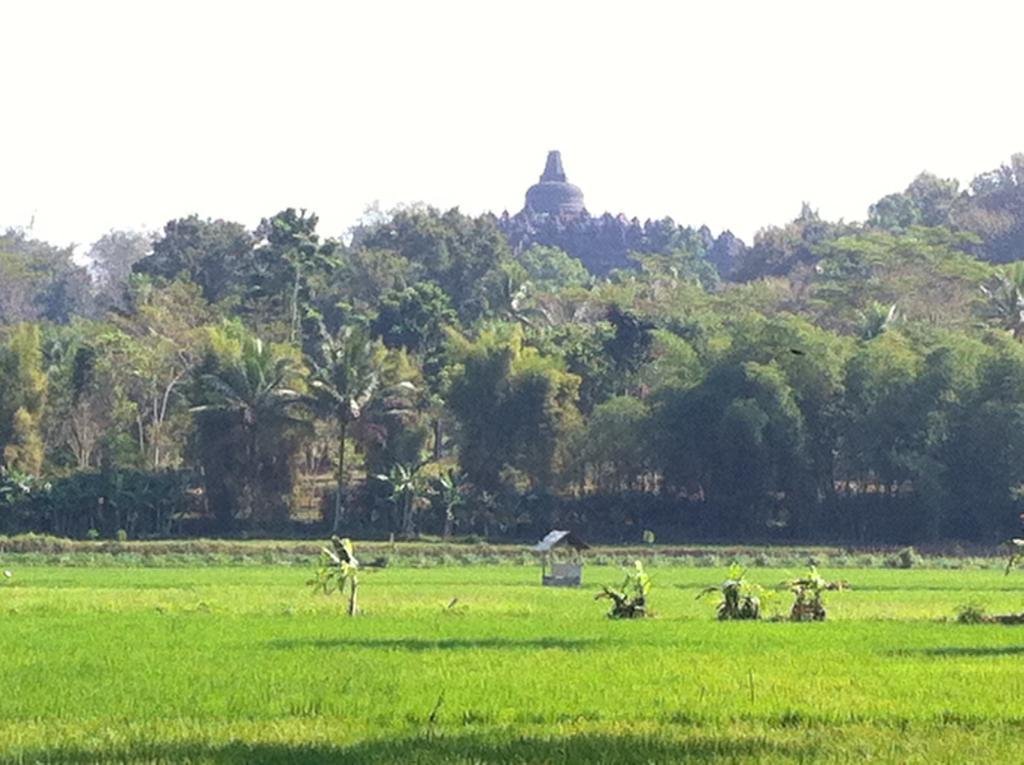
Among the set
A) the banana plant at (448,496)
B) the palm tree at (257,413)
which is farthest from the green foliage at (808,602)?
the palm tree at (257,413)

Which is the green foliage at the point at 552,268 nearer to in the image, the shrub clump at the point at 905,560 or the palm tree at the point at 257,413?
the palm tree at the point at 257,413

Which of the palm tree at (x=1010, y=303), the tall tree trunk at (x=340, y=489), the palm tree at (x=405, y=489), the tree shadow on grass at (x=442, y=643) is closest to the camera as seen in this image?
the tree shadow on grass at (x=442, y=643)

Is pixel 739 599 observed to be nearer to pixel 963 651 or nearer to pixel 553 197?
pixel 963 651

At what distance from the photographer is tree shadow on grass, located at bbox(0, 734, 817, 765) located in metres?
12.6

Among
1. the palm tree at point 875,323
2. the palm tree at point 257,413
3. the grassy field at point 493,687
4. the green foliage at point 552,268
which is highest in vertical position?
the green foliage at point 552,268

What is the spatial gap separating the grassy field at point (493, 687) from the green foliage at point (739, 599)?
63 centimetres

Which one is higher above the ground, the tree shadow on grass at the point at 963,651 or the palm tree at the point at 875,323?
the palm tree at the point at 875,323

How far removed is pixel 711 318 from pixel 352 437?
1469 cm

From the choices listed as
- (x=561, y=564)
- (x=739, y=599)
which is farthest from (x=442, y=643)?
(x=561, y=564)

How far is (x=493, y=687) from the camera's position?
666 inches

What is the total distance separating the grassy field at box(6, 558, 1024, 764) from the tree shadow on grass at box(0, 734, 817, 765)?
0.03 m

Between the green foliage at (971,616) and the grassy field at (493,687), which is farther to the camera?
the green foliage at (971,616)

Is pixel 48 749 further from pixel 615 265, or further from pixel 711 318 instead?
pixel 615 265

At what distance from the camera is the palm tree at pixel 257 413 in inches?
2330
